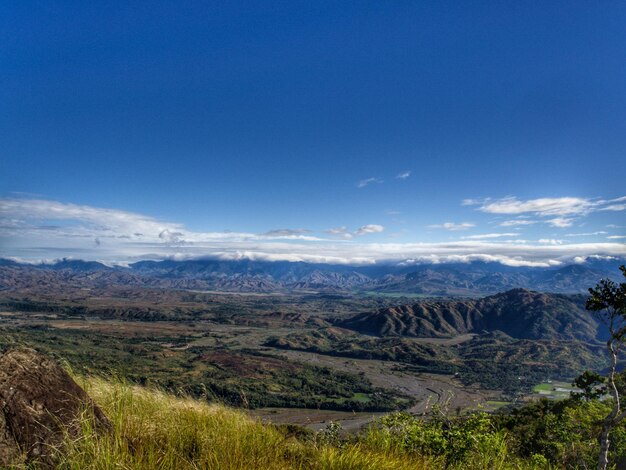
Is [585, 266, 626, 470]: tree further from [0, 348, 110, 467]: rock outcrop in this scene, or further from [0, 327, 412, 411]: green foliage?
[0, 327, 412, 411]: green foliage

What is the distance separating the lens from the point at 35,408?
14.2 ft

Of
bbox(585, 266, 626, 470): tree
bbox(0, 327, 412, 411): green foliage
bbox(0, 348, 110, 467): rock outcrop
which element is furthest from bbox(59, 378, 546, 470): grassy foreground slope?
bbox(0, 327, 412, 411): green foliage

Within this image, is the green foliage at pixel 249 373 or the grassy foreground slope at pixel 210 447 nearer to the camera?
the grassy foreground slope at pixel 210 447

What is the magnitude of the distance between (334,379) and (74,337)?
467 ft

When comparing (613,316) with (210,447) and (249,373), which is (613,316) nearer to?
(210,447)

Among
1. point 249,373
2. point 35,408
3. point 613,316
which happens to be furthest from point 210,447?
point 249,373

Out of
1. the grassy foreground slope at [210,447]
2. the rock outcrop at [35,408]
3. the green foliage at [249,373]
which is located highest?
the rock outcrop at [35,408]

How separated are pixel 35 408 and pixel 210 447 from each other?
2237mm

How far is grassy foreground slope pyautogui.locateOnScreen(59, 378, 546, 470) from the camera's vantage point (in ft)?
12.6

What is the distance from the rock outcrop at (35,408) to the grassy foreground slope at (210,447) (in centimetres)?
24

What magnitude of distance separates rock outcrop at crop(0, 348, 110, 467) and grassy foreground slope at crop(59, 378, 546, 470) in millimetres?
238

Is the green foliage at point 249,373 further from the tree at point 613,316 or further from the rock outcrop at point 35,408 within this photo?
the rock outcrop at point 35,408

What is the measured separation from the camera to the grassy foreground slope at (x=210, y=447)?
12.6 ft

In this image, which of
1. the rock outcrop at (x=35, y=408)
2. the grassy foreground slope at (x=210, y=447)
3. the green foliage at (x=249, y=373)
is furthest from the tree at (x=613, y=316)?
the green foliage at (x=249, y=373)
